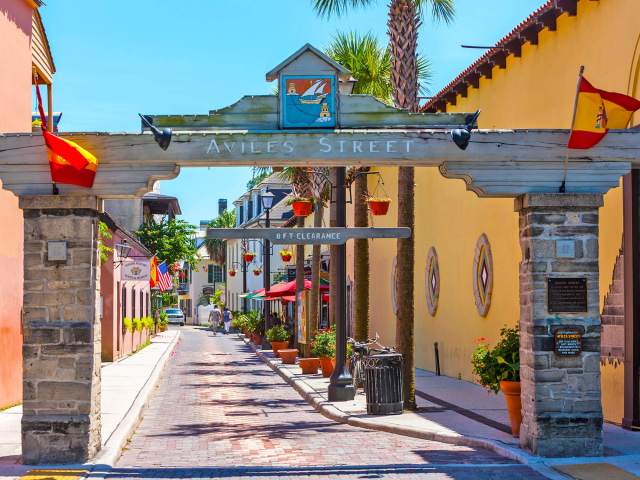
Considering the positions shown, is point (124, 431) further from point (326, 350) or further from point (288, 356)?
point (288, 356)

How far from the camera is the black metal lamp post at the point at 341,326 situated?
56.3 ft

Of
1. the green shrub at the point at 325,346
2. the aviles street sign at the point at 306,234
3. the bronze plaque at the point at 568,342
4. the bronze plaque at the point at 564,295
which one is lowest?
the green shrub at the point at 325,346

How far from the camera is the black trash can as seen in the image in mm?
14617

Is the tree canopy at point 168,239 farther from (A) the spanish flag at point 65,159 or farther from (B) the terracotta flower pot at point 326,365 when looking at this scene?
(A) the spanish flag at point 65,159

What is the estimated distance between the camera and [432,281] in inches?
990

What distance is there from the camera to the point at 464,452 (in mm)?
11562

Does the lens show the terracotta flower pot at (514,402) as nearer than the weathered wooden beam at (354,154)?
No

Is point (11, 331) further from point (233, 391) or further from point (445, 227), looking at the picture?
point (445, 227)

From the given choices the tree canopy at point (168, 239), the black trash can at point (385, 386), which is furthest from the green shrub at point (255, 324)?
the black trash can at point (385, 386)

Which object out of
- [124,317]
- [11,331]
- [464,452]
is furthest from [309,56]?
[124,317]

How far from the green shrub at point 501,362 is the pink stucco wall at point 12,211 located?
832cm

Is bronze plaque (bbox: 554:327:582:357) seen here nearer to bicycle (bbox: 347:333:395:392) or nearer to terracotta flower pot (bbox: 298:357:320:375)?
bicycle (bbox: 347:333:395:392)

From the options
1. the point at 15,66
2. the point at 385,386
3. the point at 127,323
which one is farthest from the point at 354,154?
the point at 127,323

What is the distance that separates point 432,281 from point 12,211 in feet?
38.6
